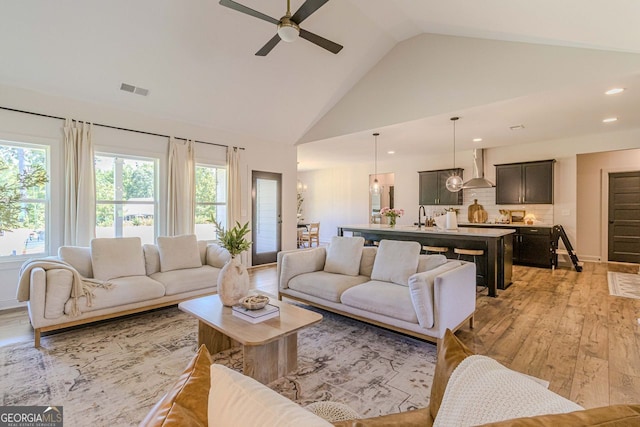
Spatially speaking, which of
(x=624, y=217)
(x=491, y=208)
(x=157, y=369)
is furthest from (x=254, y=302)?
(x=624, y=217)

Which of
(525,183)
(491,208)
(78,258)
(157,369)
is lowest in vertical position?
(157,369)

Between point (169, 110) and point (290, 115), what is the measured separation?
2.15 metres

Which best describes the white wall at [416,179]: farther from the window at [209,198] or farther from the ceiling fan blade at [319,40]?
the ceiling fan blade at [319,40]

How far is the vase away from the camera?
269 centimetres

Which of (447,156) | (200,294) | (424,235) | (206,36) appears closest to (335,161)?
(447,156)

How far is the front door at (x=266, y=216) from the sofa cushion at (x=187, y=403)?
231 inches

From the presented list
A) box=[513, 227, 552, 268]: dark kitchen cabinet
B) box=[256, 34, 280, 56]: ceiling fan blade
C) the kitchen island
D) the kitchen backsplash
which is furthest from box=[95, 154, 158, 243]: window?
box=[513, 227, 552, 268]: dark kitchen cabinet

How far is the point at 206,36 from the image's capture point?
13.1 feet

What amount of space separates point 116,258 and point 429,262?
3655mm

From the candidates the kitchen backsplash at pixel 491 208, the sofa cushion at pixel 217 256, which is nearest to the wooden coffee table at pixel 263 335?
the sofa cushion at pixel 217 256

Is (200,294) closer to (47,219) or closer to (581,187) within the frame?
(47,219)

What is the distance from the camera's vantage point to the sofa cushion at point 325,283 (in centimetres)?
335

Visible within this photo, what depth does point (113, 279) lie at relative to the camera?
11.6ft

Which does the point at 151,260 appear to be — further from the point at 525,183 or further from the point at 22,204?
the point at 525,183
